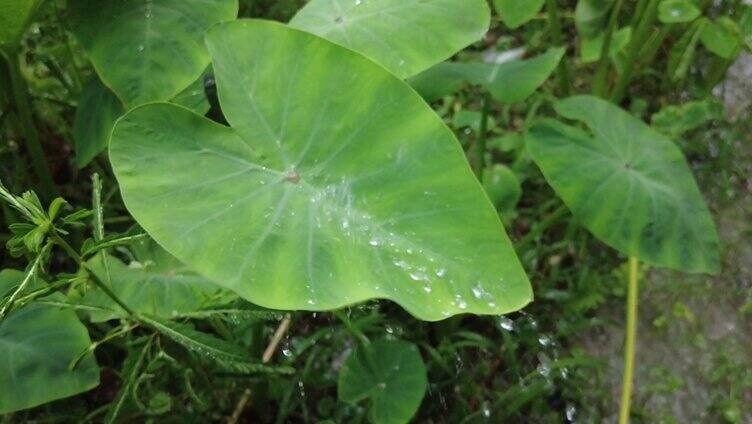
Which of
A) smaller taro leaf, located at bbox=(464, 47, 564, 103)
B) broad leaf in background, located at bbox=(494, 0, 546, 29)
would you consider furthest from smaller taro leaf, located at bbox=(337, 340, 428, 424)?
broad leaf in background, located at bbox=(494, 0, 546, 29)

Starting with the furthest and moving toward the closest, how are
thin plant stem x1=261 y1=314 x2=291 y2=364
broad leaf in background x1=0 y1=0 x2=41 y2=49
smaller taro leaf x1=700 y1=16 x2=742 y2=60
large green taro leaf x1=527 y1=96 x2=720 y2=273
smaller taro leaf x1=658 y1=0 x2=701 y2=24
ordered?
smaller taro leaf x1=700 y1=16 x2=742 y2=60, smaller taro leaf x1=658 y1=0 x2=701 y2=24, thin plant stem x1=261 y1=314 x2=291 y2=364, large green taro leaf x1=527 y1=96 x2=720 y2=273, broad leaf in background x1=0 y1=0 x2=41 y2=49

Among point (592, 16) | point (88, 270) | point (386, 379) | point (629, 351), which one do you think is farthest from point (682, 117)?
point (88, 270)

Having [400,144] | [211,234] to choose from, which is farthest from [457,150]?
[211,234]

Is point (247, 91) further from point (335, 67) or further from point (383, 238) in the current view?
point (383, 238)

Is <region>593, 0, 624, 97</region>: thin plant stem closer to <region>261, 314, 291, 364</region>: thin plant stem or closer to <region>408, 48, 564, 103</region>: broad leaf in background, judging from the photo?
<region>408, 48, 564, 103</region>: broad leaf in background

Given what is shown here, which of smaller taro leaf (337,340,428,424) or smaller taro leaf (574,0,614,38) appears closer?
smaller taro leaf (337,340,428,424)

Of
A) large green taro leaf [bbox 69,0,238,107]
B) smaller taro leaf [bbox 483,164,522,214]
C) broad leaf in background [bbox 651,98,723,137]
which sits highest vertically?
large green taro leaf [bbox 69,0,238,107]

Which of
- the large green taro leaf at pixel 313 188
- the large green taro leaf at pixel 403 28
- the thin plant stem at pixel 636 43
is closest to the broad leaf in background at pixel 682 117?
the thin plant stem at pixel 636 43
